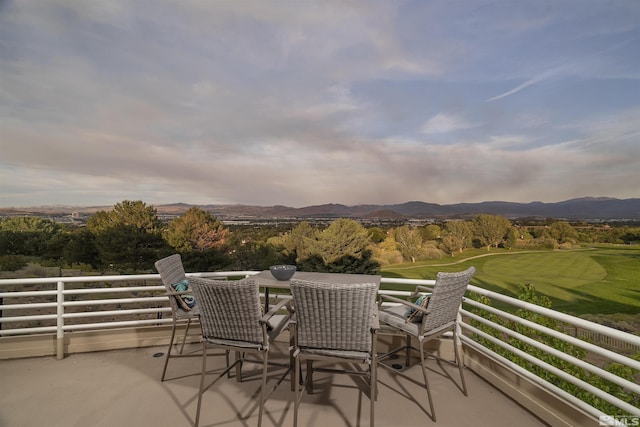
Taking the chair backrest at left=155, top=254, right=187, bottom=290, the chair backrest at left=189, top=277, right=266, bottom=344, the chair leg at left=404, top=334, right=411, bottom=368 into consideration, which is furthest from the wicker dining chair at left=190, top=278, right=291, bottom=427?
the chair leg at left=404, top=334, right=411, bottom=368

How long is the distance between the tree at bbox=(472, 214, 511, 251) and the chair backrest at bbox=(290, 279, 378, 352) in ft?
99.8

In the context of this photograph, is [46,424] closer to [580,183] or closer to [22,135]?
[22,135]

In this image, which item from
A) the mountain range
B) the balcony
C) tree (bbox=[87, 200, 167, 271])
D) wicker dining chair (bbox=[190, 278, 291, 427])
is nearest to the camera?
wicker dining chair (bbox=[190, 278, 291, 427])

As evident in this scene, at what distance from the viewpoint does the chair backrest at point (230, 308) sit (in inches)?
72.1

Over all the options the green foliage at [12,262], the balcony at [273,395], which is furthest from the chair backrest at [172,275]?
the green foliage at [12,262]

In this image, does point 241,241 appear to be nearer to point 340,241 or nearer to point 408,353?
point 340,241

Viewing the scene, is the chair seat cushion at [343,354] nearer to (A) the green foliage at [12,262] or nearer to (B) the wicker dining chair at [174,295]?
(B) the wicker dining chair at [174,295]

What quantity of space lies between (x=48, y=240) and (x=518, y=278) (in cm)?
4279

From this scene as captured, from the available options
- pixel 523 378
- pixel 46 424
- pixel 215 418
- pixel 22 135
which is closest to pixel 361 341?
pixel 215 418

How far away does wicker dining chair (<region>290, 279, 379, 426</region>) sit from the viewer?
5.70 ft

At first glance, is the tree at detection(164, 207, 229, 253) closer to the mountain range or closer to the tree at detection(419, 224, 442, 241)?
the mountain range

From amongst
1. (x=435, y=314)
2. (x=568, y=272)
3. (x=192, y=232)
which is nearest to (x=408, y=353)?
(x=435, y=314)

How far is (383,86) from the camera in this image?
61.5 feet

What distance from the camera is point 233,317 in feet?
6.26
